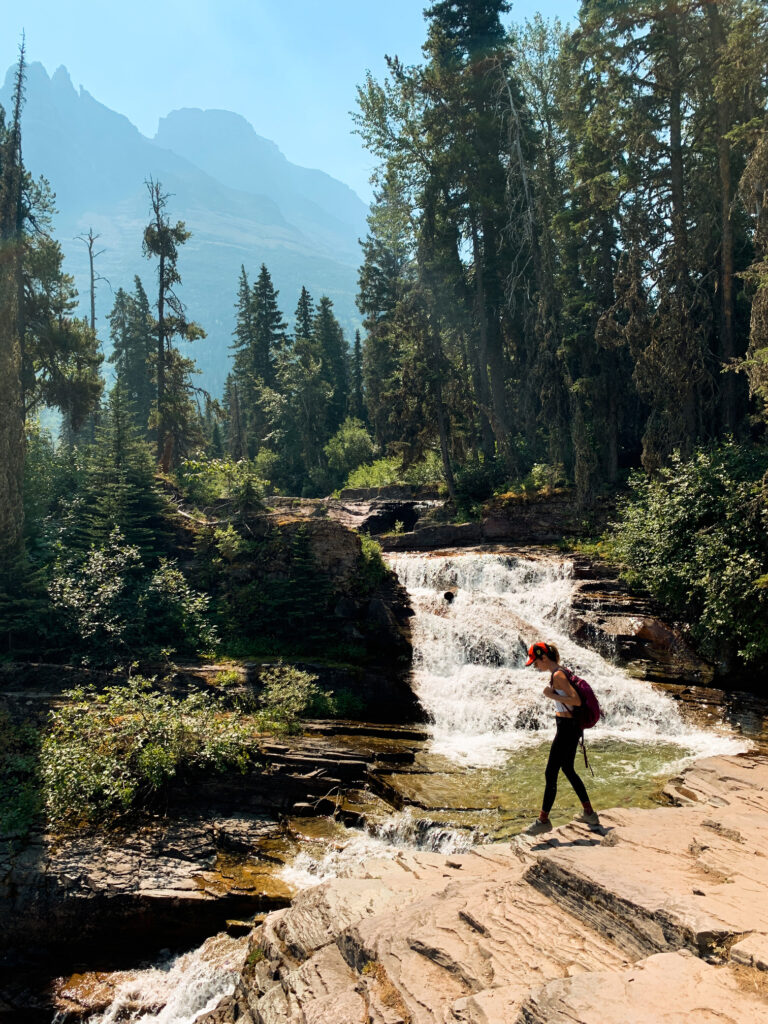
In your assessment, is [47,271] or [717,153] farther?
[47,271]

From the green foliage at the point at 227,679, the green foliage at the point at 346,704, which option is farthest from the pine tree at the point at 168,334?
the green foliage at the point at 346,704

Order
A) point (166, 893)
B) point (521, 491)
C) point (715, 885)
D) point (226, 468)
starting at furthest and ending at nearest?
point (521, 491) → point (226, 468) → point (166, 893) → point (715, 885)

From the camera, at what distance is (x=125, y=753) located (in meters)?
10.1

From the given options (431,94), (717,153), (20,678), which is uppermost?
(431,94)

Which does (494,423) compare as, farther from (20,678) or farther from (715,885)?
(715,885)

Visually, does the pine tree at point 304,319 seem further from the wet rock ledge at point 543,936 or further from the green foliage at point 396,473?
the wet rock ledge at point 543,936

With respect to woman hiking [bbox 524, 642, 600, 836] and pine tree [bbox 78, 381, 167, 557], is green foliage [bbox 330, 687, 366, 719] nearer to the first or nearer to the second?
woman hiking [bbox 524, 642, 600, 836]

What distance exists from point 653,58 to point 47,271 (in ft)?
73.0

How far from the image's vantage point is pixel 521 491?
26.5 metres

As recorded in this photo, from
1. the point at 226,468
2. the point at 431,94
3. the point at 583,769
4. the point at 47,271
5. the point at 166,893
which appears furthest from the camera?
the point at 431,94

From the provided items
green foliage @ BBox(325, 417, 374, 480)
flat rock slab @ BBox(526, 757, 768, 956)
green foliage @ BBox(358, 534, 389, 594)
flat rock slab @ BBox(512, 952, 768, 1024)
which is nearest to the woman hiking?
flat rock slab @ BBox(526, 757, 768, 956)

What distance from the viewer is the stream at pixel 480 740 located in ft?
24.7

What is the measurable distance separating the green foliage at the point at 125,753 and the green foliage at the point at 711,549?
10.9 metres

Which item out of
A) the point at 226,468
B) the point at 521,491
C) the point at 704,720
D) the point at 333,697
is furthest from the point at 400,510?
the point at 704,720
